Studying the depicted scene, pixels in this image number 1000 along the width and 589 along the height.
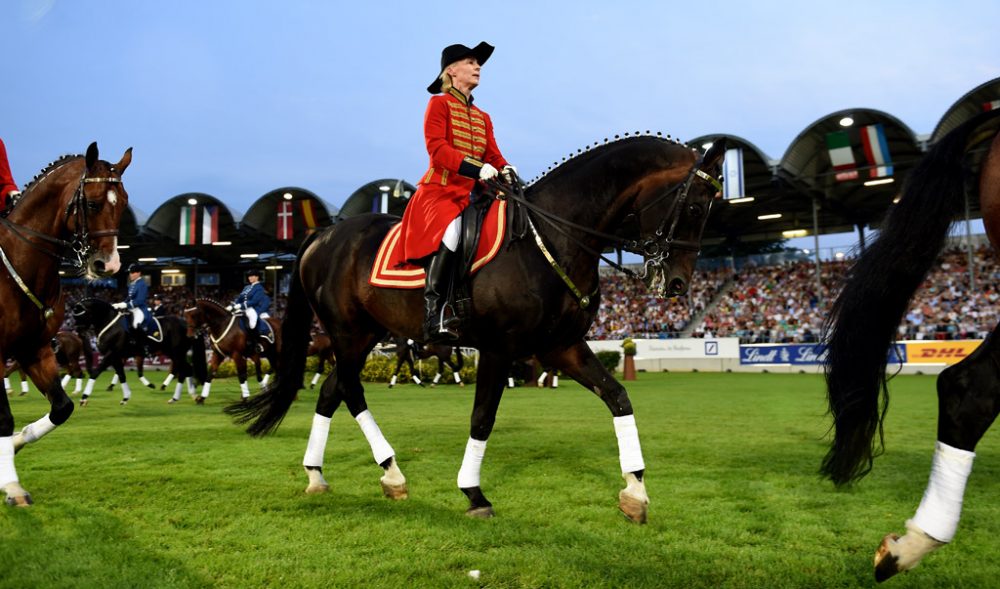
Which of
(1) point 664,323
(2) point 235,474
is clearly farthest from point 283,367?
(1) point 664,323

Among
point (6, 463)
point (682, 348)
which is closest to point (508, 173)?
point (6, 463)

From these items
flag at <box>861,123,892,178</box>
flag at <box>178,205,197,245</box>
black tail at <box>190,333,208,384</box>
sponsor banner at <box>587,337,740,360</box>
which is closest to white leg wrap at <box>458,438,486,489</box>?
black tail at <box>190,333,208,384</box>

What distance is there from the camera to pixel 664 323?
3834 centimetres

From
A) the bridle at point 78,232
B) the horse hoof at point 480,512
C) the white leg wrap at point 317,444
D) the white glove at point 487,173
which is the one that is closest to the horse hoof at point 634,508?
the horse hoof at point 480,512

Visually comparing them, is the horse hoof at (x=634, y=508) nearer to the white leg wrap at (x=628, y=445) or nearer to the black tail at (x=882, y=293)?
the white leg wrap at (x=628, y=445)

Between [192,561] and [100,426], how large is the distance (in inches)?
307

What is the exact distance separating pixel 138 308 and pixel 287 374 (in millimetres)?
10638

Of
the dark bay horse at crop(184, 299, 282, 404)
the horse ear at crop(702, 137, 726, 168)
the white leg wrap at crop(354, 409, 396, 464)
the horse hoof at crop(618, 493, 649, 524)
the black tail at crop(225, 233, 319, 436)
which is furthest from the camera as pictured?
the dark bay horse at crop(184, 299, 282, 404)

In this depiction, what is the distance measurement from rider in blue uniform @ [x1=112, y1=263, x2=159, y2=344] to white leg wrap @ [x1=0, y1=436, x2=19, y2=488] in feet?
35.7

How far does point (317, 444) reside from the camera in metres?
5.61

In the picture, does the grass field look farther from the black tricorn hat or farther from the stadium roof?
the stadium roof

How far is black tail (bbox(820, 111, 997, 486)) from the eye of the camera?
3.24 m

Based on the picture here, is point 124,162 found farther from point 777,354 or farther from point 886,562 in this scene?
point 777,354

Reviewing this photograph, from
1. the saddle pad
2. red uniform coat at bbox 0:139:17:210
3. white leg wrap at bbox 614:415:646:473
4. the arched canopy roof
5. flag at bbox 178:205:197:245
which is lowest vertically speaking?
white leg wrap at bbox 614:415:646:473
